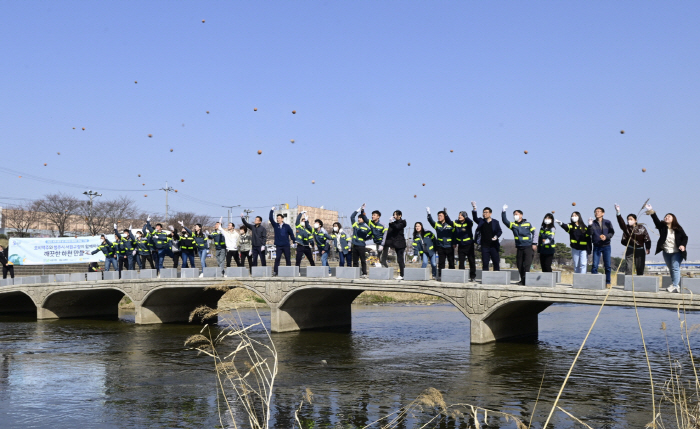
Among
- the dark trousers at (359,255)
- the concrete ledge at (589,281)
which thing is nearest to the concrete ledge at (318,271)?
the dark trousers at (359,255)

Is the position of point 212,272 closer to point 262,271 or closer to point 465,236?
point 262,271

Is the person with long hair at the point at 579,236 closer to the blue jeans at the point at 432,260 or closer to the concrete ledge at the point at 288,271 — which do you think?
the blue jeans at the point at 432,260

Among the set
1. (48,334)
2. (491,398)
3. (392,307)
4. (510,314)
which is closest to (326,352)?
(510,314)

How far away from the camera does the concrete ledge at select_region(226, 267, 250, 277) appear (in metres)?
25.2

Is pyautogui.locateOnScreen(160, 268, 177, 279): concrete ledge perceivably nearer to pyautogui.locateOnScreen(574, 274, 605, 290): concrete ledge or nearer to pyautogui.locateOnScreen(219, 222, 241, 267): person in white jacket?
pyautogui.locateOnScreen(219, 222, 241, 267): person in white jacket

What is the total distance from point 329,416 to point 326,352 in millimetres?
8267

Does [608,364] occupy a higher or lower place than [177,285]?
lower

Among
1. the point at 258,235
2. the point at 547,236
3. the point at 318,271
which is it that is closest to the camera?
the point at 547,236

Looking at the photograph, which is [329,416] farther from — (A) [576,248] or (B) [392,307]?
(B) [392,307]

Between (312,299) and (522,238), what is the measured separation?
392 inches

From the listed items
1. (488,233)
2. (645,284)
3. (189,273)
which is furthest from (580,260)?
(189,273)

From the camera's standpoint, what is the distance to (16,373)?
57.1ft

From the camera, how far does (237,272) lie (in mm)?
25344

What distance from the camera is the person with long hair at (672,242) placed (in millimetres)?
15320
